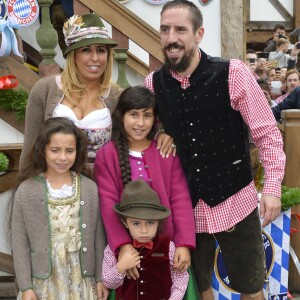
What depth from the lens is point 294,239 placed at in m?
4.63

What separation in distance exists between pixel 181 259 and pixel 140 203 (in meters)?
0.37

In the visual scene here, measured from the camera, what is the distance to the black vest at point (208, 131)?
305 cm

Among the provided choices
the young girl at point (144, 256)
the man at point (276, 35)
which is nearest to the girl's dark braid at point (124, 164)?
the young girl at point (144, 256)

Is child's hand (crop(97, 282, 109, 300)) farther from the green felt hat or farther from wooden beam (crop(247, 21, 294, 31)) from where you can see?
wooden beam (crop(247, 21, 294, 31))

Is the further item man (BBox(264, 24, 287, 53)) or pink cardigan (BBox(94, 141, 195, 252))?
man (BBox(264, 24, 287, 53))

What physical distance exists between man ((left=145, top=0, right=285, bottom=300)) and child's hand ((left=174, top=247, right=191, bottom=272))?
21 centimetres

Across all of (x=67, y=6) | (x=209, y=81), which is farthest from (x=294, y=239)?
(x=67, y=6)

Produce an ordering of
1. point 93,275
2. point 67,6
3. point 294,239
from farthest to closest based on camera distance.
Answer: point 67,6
point 294,239
point 93,275

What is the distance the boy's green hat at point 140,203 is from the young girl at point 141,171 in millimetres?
124

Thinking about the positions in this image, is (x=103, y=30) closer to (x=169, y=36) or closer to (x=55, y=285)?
(x=169, y=36)

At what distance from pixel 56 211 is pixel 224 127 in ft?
3.08

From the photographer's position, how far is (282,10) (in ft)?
36.9

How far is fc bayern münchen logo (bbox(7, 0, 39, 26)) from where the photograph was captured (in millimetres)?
4547

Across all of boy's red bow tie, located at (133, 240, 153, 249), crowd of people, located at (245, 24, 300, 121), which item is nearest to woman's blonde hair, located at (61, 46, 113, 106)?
boy's red bow tie, located at (133, 240, 153, 249)
